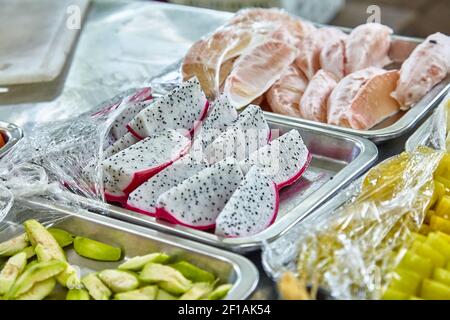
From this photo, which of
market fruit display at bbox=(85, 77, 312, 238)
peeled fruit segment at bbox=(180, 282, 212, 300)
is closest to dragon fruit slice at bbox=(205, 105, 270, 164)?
market fruit display at bbox=(85, 77, 312, 238)

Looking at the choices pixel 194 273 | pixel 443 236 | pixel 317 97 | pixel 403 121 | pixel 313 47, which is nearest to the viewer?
pixel 443 236

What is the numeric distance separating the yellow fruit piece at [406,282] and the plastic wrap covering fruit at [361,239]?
0.04 ft

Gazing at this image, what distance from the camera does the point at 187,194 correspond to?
1624mm

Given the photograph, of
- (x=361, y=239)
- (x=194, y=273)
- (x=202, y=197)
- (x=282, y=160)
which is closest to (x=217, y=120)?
(x=282, y=160)

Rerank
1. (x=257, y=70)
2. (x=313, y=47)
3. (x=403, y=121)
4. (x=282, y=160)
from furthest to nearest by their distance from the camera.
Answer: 1. (x=313, y=47)
2. (x=257, y=70)
3. (x=403, y=121)
4. (x=282, y=160)

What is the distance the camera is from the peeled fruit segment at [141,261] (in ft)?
4.83

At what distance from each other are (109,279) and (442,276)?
0.64 m

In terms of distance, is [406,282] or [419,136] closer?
[406,282]

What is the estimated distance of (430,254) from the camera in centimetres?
131

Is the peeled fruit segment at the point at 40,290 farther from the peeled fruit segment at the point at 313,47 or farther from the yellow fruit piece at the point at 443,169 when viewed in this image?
the peeled fruit segment at the point at 313,47

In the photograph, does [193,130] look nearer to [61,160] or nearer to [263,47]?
[61,160]

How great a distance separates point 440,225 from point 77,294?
0.73 meters

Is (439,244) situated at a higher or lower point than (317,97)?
higher

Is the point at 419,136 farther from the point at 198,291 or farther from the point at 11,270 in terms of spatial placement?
the point at 11,270
